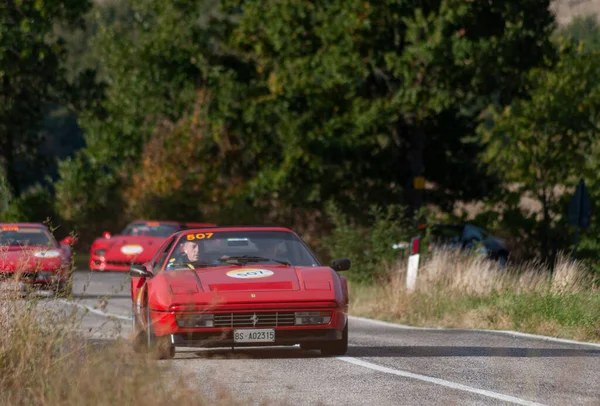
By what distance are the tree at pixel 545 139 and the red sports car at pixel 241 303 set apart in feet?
79.1

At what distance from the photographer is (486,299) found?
20.2m

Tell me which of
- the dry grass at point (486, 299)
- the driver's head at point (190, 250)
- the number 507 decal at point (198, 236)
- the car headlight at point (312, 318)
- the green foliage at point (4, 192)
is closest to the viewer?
the green foliage at point (4, 192)

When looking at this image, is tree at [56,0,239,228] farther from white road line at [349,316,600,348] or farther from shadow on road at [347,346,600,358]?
shadow on road at [347,346,600,358]

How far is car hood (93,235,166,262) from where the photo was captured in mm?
33844

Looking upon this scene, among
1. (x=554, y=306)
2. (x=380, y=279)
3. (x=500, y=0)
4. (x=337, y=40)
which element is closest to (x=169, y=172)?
(x=337, y=40)

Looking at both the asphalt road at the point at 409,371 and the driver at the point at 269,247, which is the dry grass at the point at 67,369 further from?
the driver at the point at 269,247

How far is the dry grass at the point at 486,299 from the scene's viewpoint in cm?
1736

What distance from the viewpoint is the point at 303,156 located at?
43125mm

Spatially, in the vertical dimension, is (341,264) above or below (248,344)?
above

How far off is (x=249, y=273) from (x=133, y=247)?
20907mm

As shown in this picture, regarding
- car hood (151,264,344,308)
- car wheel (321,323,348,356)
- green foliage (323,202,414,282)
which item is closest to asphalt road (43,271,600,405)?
car wheel (321,323,348,356)

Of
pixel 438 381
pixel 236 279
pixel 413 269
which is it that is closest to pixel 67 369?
pixel 438 381

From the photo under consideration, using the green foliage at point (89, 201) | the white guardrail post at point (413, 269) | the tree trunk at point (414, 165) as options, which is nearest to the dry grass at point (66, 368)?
the white guardrail post at point (413, 269)

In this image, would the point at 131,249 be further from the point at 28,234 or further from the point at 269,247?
the point at 269,247
